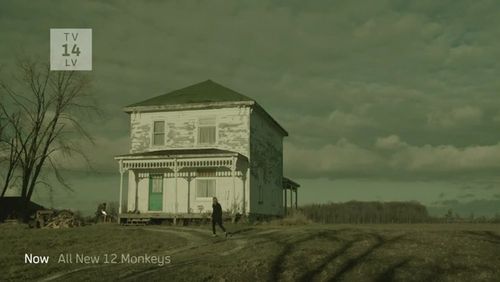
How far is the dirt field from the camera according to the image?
14297 millimetres

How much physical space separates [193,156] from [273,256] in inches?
573

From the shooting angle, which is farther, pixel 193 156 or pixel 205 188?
pixel 205 188

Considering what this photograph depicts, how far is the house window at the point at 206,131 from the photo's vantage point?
3231cm

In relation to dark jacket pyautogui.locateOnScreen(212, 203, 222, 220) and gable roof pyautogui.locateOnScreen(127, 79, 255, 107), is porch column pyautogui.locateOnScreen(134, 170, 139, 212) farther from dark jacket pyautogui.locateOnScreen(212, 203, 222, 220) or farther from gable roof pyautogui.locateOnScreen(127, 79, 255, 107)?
dark jacket pyautogui.locateOnScreen(212, 203, 222, 220)

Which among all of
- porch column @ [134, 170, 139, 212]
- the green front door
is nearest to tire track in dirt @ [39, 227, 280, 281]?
the green front door

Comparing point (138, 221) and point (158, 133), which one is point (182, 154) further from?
point (138, 221)

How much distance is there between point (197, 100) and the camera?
108ft

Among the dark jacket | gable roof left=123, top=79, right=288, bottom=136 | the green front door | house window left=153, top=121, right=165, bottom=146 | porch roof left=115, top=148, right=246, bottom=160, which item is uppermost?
gable roof left=123, top=79, right=288, bottom=136

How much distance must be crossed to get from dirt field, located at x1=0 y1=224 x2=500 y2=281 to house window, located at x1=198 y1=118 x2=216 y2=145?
10286mm

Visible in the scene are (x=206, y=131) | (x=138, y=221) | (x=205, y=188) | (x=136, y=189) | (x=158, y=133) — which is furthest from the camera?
(x=158, y=133)

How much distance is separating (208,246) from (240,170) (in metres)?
12.8

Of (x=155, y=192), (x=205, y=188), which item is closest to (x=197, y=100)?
(x=205, y=188)

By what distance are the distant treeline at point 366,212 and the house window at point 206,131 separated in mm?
12136

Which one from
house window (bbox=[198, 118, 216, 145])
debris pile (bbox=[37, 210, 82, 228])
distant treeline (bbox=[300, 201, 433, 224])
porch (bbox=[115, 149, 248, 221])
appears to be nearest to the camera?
debris pile (bbox=[37, 210, 82, 228])
